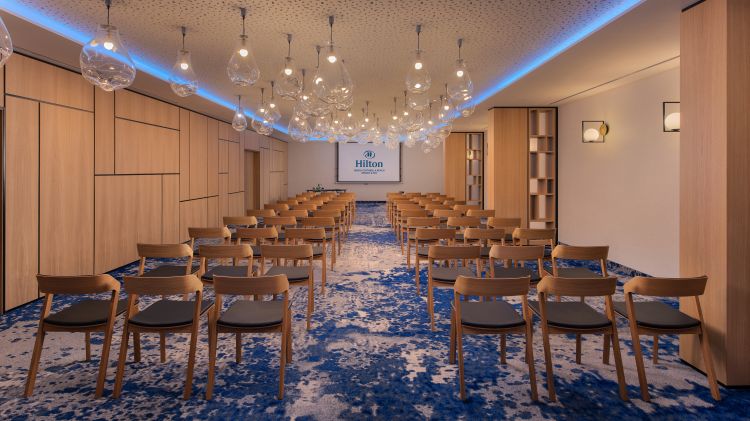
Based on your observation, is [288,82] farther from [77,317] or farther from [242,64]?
[77,317]

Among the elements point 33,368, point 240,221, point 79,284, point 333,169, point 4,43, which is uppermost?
point 333,169

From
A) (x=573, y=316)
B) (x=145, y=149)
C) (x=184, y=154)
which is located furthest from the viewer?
(x=184, y=154)

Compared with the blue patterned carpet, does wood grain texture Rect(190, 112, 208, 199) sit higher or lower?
higher

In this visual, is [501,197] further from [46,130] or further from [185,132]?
[46,130]

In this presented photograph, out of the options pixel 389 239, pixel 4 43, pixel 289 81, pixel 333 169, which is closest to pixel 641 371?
pixel 4 43

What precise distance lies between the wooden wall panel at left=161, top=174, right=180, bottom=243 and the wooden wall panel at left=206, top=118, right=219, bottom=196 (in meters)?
1.96

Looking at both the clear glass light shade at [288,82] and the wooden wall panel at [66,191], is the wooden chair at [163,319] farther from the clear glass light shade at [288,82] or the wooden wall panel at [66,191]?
the wooden wall panel at [66,191]

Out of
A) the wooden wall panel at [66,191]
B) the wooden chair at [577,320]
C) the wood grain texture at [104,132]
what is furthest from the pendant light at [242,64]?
the wood grain texture at [104,132]

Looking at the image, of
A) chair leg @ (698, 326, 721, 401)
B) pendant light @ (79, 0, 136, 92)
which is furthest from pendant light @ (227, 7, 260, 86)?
chair leg @ (698, 326, 721, 401)

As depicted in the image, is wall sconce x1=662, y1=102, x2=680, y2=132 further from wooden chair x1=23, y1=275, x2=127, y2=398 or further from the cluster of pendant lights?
wooden chair x1=23, y1=275, x2=127, y2=398

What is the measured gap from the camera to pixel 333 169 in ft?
75.0

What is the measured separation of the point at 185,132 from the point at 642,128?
8794 millimetres

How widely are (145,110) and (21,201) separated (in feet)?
11.4

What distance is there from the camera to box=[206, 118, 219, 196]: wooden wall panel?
11.8 m
